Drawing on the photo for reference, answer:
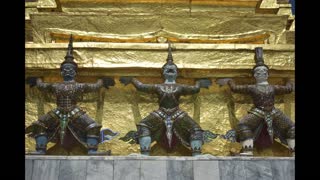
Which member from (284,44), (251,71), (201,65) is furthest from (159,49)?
(284,44)

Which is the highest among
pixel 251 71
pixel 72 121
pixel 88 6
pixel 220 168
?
pixel 88 6

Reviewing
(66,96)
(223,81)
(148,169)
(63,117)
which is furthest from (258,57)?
(63,117)

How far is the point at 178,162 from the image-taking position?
21.2ft

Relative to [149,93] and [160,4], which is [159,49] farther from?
[160,4]

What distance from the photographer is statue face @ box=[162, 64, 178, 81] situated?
293 inches

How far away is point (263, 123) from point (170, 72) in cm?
138

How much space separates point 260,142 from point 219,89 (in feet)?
3.29

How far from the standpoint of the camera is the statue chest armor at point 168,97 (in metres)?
7.23

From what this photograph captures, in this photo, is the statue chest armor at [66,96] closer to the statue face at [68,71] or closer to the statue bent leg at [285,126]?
the statue face at [68,71]

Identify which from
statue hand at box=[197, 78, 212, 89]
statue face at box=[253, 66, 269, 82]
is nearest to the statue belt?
statue hand at box=[197, 78, 212, 89]

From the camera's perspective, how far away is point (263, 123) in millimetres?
7273

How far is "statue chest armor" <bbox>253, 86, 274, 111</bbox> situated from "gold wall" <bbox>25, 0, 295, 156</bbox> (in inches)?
19.0

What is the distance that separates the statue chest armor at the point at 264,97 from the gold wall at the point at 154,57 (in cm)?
48

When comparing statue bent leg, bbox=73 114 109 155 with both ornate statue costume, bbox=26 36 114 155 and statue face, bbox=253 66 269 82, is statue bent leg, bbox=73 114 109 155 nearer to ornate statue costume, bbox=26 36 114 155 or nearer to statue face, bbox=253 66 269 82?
ornate statue costume, bbox=26 36 114 155
